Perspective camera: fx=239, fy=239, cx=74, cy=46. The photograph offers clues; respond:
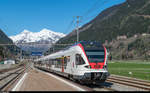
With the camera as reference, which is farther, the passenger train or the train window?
the train window

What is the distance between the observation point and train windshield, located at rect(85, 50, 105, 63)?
19755 millimetres

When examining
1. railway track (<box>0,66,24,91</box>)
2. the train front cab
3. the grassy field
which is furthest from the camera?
the grassy field

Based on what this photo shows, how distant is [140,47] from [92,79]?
182087 millimetres

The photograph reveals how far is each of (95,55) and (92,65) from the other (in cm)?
104

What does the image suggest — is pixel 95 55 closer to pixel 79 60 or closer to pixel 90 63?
pixel 90 63

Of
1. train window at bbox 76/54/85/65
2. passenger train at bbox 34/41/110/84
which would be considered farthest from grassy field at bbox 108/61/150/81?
train window at bbox 76/54/85/65

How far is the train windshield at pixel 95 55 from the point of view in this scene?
19755 mm

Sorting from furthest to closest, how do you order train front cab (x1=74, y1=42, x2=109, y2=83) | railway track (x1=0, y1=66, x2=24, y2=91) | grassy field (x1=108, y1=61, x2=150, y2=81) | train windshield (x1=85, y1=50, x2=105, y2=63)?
grassy field (x1=108, y1=61, x2=150, y2=81) < railway track (x1=0, y1=66, x2=24, y2=91) < train windshield (x1=85, y1=50, x2=105, y2=63) < train front cab (x1=74, y1=42, x2=109, y2=83)

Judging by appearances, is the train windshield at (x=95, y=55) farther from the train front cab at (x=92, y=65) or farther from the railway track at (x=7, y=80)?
the railway track at (x=7, y=80)

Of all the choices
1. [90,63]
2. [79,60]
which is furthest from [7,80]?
[90,63]

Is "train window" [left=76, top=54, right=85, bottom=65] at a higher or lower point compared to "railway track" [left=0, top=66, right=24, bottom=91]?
higher

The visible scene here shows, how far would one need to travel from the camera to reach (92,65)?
1942 centimetres

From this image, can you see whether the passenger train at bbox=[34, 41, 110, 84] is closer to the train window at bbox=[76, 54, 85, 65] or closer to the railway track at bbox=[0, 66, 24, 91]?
the train window at bbox=[76, 54, 85, 65]

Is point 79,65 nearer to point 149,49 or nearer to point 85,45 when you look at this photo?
point 85,45
